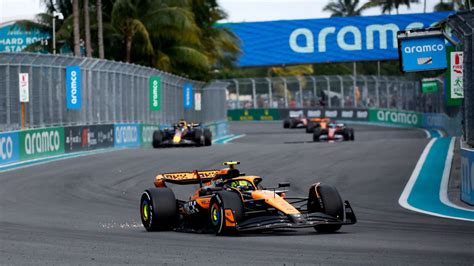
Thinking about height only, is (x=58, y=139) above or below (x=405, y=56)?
below

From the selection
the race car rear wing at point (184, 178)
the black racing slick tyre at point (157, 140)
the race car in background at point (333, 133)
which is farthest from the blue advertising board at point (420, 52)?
the race car in background at point (333, 133)

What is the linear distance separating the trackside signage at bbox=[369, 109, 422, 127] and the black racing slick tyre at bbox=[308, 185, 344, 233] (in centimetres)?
4481

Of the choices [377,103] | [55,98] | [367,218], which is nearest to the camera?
[367,218]

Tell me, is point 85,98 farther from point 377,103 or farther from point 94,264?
point 377,103

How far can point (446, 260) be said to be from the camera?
27.7 feet

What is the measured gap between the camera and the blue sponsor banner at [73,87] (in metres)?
29.9

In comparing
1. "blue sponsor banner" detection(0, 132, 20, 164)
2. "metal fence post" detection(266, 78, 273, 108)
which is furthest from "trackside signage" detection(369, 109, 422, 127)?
"blue sponsor banner" detection(0, 132, 20, 164)

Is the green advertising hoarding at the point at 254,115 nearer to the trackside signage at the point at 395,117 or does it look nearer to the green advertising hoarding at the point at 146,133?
the trackside signage at the point at 395,117

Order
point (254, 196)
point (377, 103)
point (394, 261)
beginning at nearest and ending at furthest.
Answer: point (394, 261) < point (254, 196) < point (377, 103)

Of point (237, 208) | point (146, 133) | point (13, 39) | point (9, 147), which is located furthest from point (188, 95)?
point (237, 208)

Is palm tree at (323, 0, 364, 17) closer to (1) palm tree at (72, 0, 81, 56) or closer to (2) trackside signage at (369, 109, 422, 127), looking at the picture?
(2) trackside signage at (369, 109, 422, 127)

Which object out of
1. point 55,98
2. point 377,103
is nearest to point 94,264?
point 55,98

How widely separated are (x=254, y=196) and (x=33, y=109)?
55.9 ft

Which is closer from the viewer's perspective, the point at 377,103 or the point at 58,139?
the point at 58,139
